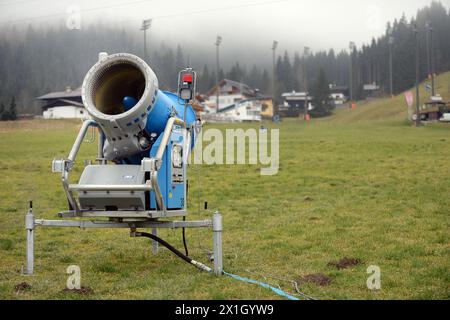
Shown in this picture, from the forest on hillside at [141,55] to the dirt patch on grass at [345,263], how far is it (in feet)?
13.0

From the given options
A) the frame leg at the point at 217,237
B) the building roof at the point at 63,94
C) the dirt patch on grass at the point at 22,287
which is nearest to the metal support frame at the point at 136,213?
the frame leg at the point at 217,237

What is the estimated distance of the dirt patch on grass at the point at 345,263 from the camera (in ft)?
31.0

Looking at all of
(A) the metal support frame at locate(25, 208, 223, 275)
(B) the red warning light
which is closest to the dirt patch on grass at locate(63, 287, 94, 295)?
(A) the metal support frame at locate(25, 208, 223, 275)

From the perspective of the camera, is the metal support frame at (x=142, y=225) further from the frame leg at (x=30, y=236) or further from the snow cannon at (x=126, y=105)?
the snow cannon at (x=126, y=105)

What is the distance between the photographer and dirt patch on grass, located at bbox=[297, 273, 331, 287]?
8.36 meters

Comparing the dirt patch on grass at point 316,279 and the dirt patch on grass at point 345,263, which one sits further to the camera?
the dirt patch on grass at point 345,263

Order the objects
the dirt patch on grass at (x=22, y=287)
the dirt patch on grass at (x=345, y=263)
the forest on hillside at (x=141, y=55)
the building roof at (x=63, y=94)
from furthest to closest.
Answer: the building roof at (x=63, y=94) → the forest on hillside at (x=141, y=55) → the dirt patch on grass at (x=345, y=263) → the dirt patch on grass at (x=22, y=287)

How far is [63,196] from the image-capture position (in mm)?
20062

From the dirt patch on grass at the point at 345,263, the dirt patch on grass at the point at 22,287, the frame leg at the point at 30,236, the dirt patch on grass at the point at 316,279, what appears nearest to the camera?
the dirt patch on grass at the point at 22,287

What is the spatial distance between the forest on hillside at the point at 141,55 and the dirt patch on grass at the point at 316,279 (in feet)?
12.9

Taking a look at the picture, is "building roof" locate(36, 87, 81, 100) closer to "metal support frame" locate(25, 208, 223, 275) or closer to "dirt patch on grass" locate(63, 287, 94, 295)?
"metal support frame" locate(25, 208, 223, 275)

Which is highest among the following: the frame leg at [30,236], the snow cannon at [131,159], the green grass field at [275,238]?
the snow cannon at [131,159]

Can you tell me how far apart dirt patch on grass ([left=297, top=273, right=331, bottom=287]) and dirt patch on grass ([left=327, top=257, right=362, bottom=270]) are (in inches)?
28.9

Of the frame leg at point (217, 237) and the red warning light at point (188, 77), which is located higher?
the red warning light at point (188, 77)
